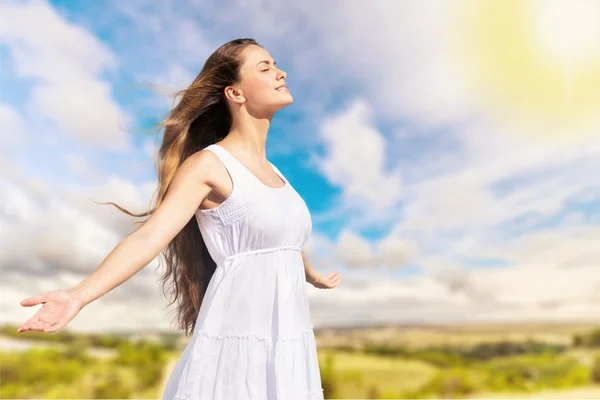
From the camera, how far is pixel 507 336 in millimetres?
5352

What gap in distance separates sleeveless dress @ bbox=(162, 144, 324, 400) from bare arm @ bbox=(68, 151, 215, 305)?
0.07 meters

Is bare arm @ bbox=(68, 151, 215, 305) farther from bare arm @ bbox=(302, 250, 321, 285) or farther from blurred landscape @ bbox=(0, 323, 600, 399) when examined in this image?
blurred landscape @ bbox=(0, 323, 600, 399)

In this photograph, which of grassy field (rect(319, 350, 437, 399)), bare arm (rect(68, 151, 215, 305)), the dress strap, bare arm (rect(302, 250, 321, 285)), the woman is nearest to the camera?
bare arm (rect(68, 151, 215, 305))

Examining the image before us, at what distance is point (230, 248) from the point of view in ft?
4.85

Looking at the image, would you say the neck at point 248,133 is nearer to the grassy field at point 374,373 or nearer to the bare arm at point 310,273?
the bare arm at point 310,273

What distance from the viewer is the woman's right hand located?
1086mm

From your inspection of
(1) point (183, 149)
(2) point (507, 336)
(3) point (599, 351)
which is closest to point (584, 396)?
(3) point (599, 351)

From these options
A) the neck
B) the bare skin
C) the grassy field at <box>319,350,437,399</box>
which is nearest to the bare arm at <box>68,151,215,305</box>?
the bare skin

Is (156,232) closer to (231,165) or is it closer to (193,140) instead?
(231,165)

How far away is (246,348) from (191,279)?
1.12 feet

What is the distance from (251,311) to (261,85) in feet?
1.86

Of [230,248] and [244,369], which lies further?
[230,248]

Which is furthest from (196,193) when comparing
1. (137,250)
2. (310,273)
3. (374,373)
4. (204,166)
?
(374,373)

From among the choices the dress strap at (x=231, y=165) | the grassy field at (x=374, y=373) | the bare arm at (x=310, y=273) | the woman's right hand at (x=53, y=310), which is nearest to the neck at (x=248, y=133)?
the dress strap at (x=231, y=165)
